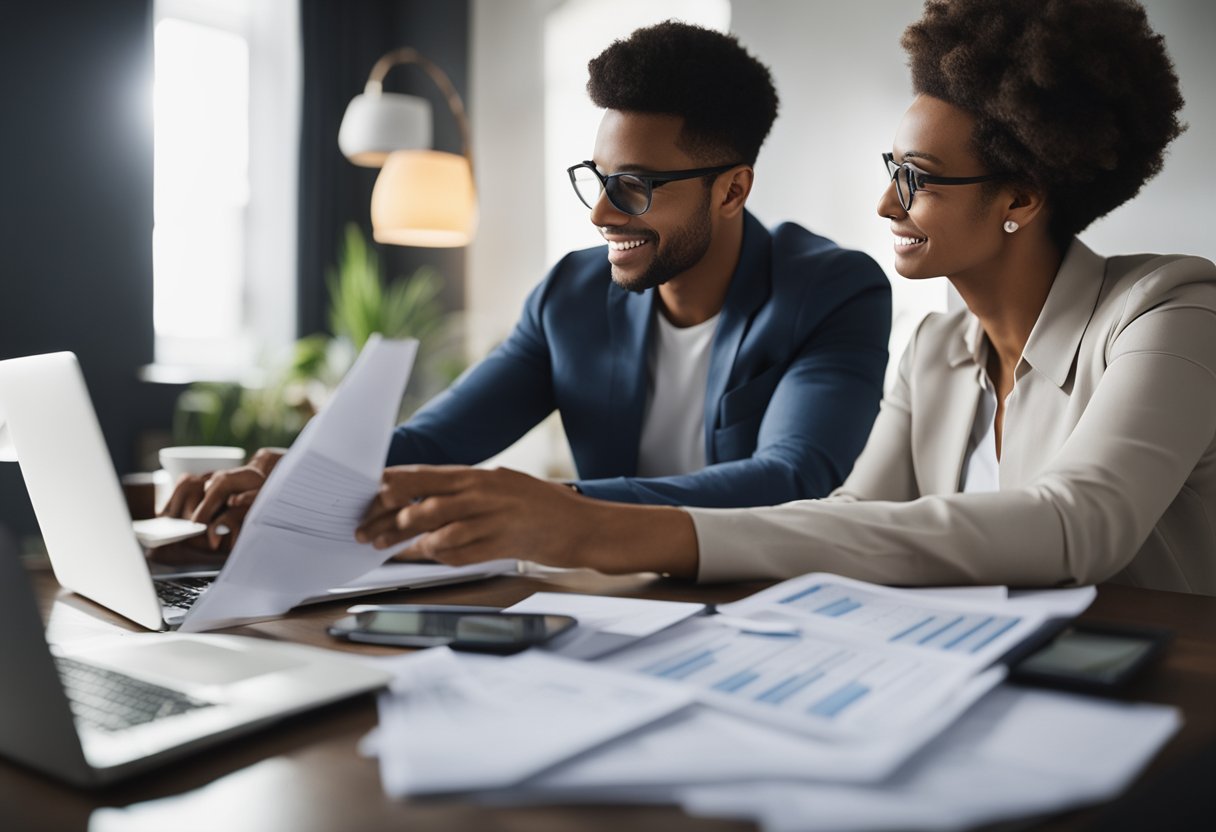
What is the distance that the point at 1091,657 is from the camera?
0.64 meters

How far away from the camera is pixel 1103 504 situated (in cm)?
96

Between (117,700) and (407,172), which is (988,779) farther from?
(407,172)

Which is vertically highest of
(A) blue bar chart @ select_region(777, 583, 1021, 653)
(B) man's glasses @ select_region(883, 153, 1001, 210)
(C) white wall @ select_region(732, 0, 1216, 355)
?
(C) white wall @ select_region(732, 0, 1216, 355)

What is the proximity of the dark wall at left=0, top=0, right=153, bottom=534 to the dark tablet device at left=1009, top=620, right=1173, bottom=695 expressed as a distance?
12.6ft

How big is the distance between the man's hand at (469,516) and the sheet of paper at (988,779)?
1.28 ft

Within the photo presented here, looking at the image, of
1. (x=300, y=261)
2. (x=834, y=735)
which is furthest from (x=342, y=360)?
(x=834, y=735)

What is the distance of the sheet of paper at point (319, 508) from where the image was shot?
69 centimetres

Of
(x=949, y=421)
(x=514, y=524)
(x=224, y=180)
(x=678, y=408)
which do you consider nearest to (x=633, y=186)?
(x=678, y=408)

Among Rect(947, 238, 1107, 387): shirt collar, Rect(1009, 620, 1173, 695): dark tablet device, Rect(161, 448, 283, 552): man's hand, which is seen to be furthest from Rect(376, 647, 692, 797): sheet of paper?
Rect(947, 238, 1107, 387): shirt collar

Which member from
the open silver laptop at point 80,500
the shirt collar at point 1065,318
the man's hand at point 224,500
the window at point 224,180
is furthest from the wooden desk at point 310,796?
the window at point 224,180

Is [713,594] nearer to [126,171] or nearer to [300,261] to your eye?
[126,171]

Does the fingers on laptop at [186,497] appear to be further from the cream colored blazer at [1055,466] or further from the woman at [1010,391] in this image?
the cream colored blazer at [1055,466]

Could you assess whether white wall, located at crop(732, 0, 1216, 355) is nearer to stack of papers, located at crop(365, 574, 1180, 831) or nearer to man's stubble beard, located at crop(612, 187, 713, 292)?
man's stubble beard, located at crop(612, 187, 713, 292)

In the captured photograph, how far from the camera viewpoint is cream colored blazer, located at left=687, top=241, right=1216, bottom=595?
0.93m
